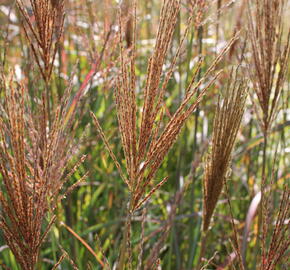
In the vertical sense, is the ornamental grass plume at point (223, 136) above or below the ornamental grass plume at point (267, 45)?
below

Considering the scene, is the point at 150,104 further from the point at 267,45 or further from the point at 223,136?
the point at 267,45

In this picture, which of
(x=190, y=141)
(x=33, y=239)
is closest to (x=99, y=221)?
(x=190, y=141)

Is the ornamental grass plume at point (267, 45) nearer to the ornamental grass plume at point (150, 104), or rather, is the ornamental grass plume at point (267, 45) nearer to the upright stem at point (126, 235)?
the ornamental grass plume at point (150, 104)

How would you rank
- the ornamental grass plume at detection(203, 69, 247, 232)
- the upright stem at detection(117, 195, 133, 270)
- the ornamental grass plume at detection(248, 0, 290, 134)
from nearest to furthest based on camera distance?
the upright stem at detection(117, 195, 133, 270) → the ornamental grass plume at detection(203, 69, 247, 232) → the ornamental grass plume at detection(248, 0, 290, 134)

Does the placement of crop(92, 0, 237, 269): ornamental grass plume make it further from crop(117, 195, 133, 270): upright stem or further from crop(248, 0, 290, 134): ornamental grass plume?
crop(248, 0, 290, 134): ornamental grass plume

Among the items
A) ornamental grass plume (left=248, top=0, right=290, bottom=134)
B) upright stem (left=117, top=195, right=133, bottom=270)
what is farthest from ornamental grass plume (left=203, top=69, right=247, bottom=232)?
upright stem (left=117, top=195, right=133, bottom=270)

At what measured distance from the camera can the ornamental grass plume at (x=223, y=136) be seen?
56.4 inches

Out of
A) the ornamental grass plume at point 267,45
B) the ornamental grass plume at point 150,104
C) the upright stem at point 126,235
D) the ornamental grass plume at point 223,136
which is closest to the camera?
the ornamental grass plume at point 150,104

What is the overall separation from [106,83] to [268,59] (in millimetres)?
875

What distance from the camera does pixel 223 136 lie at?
58.7 inches

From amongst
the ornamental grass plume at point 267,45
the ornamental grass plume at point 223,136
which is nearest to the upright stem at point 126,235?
the ornamental grass plume at point 223,136

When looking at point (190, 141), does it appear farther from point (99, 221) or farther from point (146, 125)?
point (146, 125)

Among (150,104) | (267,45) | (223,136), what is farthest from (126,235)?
(267,45)

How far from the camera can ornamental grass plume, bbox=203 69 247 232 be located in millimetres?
1433
